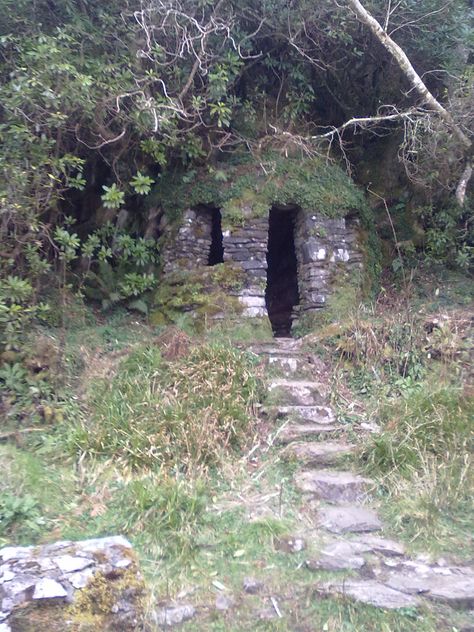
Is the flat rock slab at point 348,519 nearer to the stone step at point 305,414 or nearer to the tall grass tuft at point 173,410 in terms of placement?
the tall grass tuft at point 173,410

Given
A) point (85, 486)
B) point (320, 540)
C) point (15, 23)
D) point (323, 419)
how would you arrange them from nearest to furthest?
point (320, 540) → point (85, 486) → point (323, 419) → point (15, 23)

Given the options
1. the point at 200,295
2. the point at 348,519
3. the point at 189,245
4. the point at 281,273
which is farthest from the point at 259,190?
the point at 348,519

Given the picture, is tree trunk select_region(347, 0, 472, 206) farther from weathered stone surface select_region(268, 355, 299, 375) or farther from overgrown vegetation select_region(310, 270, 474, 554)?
weathered stone surface select_region(268, 355, 299, 375)

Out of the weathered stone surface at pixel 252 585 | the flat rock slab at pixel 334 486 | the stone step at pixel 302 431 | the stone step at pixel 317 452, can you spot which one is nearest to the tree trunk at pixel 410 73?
the stone step at pixel 302 431

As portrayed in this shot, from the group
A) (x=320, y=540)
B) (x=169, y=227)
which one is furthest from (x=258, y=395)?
(x=169, y=227)

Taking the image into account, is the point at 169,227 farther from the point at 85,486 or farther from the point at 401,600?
the point at 401,600

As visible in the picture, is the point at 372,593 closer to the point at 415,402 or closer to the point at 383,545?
the point at 383,545

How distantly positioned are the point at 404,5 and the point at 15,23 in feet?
15.3

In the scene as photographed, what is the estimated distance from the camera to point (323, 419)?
19.8ft

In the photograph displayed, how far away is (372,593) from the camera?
3.98 metres

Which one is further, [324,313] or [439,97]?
[439,97]

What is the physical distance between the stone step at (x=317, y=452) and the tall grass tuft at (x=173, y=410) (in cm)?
44

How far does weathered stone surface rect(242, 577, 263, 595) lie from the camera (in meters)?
4.05

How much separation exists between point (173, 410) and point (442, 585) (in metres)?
2.50
